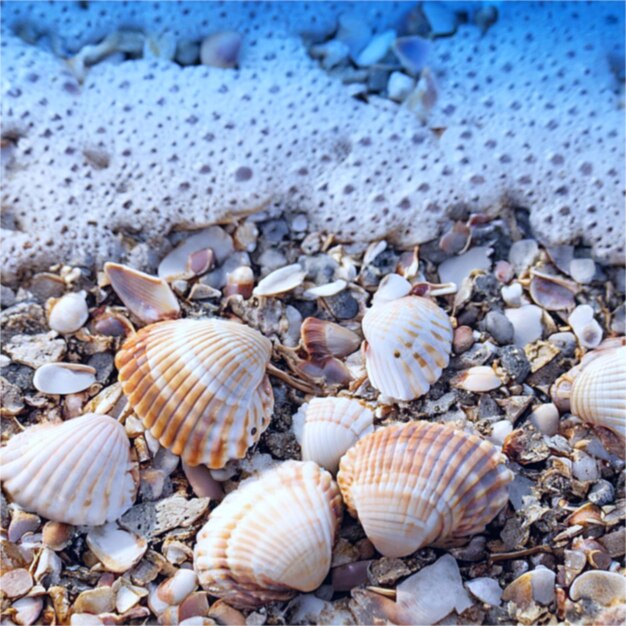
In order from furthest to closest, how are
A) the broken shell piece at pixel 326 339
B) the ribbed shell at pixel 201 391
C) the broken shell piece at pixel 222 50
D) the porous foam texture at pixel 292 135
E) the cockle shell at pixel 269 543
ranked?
1. the broken shell piece at pixel 222 50
2. the porous foam texture at pixel 292 135
3. the broken shell piece at pixel 326 339
4. the ribbed shell at pixel 201 391
5. the cockle shell at pixel 269 543

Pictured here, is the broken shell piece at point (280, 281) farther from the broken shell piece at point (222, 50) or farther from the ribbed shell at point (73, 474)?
the broken shell piece at point (222, 50)

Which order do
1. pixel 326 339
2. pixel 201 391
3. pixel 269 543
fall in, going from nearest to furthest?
pixel 269 543 < pixel 201 391 < pixel 326 339

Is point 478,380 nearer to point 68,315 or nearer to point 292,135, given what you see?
point 292,135

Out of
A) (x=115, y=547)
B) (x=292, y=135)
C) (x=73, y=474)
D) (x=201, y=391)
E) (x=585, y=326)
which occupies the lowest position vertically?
(x=115, y=547)

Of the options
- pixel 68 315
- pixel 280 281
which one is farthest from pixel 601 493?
pixel 68 315

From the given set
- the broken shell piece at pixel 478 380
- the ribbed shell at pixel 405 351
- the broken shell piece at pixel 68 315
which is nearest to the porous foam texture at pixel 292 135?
the broken shell piece at pixel 68 315

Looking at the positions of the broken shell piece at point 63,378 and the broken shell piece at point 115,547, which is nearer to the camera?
the broken shell piece at point 115,547

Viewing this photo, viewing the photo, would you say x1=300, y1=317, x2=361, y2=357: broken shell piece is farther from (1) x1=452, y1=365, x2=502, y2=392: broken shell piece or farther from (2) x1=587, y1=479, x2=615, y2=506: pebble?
(2) x1=587, y1=479, x2=615, y2=506: pebble

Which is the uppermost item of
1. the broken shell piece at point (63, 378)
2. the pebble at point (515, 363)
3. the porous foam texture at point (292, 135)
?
the porous foam texture at point (292, 135)
